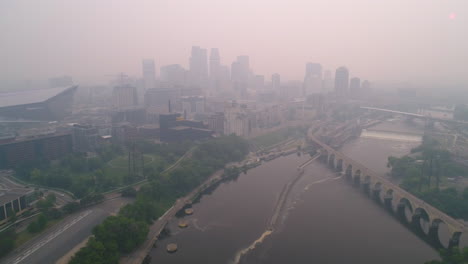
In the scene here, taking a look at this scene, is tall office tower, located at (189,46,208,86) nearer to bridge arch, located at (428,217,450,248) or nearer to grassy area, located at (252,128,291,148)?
grassy area, located at (252,128,291,148)

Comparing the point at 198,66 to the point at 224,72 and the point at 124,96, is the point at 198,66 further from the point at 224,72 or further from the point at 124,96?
the point at 124,96

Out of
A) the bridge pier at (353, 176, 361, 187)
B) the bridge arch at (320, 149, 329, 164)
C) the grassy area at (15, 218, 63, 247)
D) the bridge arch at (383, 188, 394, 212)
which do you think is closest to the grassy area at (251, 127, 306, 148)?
the bridge arch at (320, 149, 329, 164)

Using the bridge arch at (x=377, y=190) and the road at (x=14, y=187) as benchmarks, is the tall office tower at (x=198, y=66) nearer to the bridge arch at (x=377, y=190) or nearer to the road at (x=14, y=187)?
the road at (x=14, y=187)

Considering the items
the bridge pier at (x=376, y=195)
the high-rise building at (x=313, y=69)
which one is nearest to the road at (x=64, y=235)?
the bridge pier at (x=376, y=195)

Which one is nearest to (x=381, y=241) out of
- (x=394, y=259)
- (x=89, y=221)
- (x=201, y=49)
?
(x=394, y=259)

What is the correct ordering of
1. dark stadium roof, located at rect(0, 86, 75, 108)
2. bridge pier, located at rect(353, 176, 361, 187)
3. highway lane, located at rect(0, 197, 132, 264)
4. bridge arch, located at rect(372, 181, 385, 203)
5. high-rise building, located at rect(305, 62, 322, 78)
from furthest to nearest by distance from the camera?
high-rise building, located at rect(305, 62, 322, 78) < dark stadium roof, located at rect(0, 86, 75, 108) < bridge pier, located at rect(353, 176, 361, 187) < bridge arch, located at rect(372, 181, 385, 203) < highway lane, located at rect(0, 197, 132, 264)

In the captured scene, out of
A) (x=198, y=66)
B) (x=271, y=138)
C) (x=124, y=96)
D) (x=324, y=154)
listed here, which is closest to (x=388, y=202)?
(x=324, y=154)
